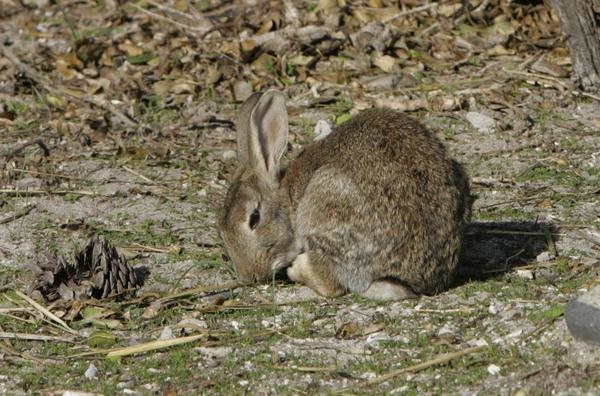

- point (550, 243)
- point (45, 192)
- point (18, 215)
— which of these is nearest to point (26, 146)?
point (45, 192)

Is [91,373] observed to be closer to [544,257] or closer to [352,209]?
[352,209]

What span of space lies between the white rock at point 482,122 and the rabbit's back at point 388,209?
2526 mm

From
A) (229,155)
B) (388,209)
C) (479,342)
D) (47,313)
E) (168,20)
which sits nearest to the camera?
(479,342)

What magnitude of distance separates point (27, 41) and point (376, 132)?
582cm

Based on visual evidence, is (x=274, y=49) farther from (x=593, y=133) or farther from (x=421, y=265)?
(x=421, y=265)

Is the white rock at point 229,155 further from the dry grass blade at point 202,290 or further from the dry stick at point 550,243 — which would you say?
the dry stick at point 550,243

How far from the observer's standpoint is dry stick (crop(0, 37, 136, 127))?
935cm

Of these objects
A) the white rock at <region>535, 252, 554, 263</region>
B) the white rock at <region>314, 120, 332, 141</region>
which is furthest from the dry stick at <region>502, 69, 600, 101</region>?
the white rock at <region>535, 252, 554, 263</region>

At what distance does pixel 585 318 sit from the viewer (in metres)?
5.17

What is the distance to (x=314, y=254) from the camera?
21.1 ft

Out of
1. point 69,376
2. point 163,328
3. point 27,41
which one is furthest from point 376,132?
point 27,41

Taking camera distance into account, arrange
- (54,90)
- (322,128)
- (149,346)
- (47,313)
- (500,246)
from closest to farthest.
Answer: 1. (149,346)
2. (47,313)
3. (500,246)
4. (322,128)
5. (54,90)

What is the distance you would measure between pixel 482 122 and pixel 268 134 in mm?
2806

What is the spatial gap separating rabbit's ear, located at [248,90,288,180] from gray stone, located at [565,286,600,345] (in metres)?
2.20
